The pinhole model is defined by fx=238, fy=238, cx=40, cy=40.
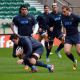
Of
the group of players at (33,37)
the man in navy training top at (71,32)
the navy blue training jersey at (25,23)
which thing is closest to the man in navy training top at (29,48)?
the group of players at (33,37)

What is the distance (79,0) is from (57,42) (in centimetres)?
737

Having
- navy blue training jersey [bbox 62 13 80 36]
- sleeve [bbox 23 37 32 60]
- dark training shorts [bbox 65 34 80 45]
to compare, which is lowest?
dark training shorts [bbox 65 34 80 45]

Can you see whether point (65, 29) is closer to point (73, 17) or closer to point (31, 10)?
point (73, 17)

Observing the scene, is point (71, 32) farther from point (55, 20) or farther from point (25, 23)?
point (55, 20)

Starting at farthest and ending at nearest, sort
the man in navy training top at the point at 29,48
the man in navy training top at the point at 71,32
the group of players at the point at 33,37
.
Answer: the man in navy training top at the point at 71,32, the group of players at the point at 33,37, the man in navy training top at the point at 29,48

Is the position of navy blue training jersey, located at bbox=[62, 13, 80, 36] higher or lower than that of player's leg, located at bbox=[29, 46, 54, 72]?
higher

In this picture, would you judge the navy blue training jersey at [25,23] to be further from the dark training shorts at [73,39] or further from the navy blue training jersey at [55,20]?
the navy blue training jersey at [55,20]

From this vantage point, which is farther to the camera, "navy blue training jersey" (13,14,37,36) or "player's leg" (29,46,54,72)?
"navy blue training jersey" (13,14,37,36)

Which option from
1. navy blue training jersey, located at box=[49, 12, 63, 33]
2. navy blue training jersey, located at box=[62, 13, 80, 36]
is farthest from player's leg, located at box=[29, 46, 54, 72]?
navy blue training jersey, located at box=[49, 12, 63, 33]

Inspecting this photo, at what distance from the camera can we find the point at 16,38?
596 centimetres

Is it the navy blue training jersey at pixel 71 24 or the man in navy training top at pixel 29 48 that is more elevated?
the navy blue training jersey at pixel 71 24

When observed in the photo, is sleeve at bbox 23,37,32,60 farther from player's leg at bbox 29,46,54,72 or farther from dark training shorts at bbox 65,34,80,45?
dark training shorts at bbox 65,34,80,45

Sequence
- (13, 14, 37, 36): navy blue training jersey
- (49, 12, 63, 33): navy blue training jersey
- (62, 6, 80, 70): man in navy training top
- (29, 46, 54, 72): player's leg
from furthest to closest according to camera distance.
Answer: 1. (49, 12, 63, 33): navy blue training jersey
2. (13, 14, 37, 36): navy blue training jersey
3. (62, 6, 80, 70): man in navy training top
4. (29, 46, 54, 72): player's leg

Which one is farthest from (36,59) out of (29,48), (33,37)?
(33,37)
